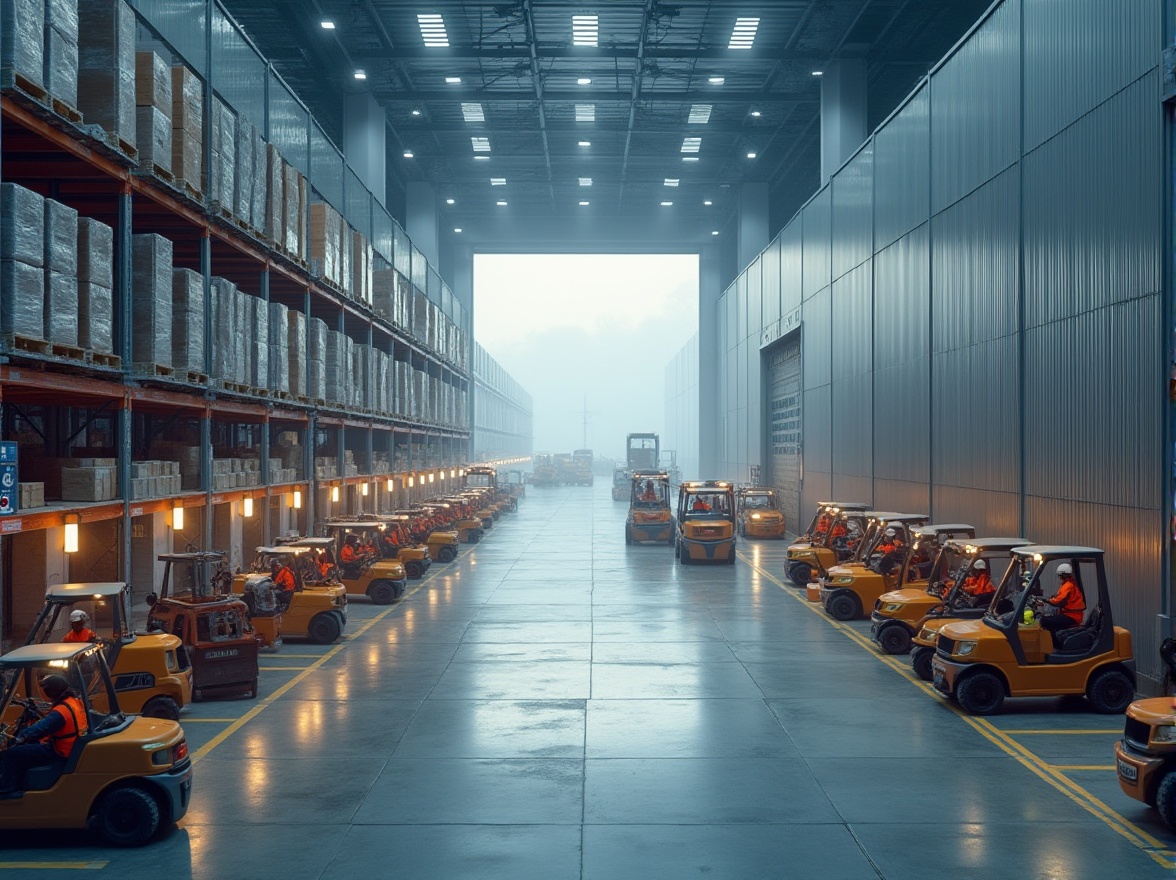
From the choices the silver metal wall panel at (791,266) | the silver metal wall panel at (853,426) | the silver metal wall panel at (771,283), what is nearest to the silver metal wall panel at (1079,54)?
the silver metal wall panel at (853,426)

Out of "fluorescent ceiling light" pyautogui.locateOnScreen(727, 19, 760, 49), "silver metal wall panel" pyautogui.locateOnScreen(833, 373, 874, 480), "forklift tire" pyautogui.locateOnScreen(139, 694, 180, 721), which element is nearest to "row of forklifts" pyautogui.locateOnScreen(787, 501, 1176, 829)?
"forklift tire" pyautogui.locateOnScreen(139, 694, 180, 721)

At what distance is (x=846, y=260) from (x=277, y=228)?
678 inches

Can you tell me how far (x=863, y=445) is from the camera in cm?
3122

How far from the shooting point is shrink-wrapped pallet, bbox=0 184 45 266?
1251cm

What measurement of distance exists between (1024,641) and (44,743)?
10.6m

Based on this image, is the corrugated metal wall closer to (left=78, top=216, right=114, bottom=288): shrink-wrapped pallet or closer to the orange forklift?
the orange forklift

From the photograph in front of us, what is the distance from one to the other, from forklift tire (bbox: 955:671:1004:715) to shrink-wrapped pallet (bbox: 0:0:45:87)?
501 inches

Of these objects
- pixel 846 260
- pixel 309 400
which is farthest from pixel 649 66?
pixel 309 400

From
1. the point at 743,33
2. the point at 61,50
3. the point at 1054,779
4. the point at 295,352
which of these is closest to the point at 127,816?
the point at 1054,779

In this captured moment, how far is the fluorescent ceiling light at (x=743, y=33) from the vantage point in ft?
117

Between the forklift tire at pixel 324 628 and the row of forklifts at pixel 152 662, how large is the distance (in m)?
0.02

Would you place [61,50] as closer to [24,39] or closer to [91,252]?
[24,39]

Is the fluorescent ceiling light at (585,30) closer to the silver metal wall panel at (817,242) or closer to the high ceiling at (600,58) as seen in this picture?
the high ceiling at (600,58)

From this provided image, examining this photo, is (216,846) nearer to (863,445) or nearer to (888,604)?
(888,604)
